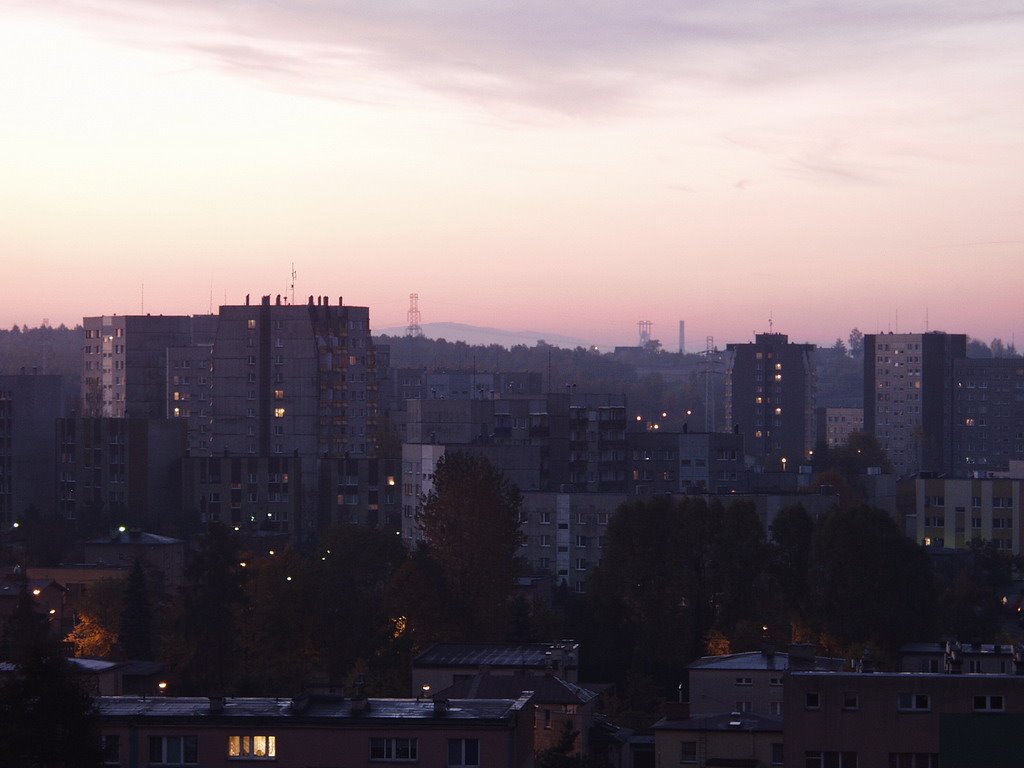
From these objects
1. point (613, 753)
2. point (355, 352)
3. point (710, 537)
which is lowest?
point (613, 753)

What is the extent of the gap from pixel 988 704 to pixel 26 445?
6208cm

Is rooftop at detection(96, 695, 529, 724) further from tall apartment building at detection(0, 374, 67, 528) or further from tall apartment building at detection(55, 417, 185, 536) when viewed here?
tall apartment building at detection(0, 374, 67, 528)

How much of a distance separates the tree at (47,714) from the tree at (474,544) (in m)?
21.7

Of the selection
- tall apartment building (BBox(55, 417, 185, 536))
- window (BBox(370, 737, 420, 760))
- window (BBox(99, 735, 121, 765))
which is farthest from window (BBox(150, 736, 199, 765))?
tall apartment building (BBox(55, 417, 185, 536))

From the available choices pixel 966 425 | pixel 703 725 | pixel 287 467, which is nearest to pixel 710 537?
pixel 703 725

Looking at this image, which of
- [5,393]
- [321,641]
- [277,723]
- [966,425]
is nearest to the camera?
[277,723]

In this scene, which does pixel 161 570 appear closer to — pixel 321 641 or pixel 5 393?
pixel 321 641

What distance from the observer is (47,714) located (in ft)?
67.3

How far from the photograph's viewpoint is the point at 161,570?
54344 mm

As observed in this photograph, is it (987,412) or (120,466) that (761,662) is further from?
(987,412)

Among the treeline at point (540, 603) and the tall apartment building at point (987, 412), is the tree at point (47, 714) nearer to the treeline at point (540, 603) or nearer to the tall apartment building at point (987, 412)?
the treeline at point (540, 603)

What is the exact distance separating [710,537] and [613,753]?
1338 centimetres

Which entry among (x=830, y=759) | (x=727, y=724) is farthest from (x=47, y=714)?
(x=727, y=724)

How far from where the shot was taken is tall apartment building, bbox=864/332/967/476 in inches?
4336
